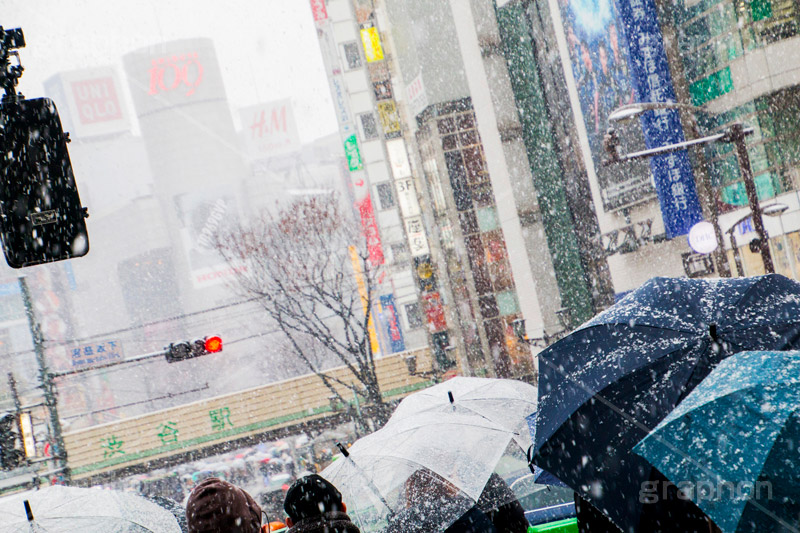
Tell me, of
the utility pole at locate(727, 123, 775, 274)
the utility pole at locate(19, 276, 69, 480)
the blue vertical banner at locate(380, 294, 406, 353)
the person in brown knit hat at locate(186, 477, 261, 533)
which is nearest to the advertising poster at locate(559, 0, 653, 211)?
the utility pole at locate(727, 123, 775, 274)

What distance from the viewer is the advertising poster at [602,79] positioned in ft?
53.0

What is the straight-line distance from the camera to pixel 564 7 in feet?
60.4

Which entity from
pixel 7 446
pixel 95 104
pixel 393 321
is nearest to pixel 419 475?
pixel 7 446

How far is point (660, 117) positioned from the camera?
15250mm

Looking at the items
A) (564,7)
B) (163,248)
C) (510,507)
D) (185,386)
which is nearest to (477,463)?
(510,507)

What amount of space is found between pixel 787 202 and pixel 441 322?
13.6 m

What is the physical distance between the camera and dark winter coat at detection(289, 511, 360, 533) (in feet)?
11.8

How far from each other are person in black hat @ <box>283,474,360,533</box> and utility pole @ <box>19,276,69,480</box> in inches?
485

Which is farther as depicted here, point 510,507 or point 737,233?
point 737,233

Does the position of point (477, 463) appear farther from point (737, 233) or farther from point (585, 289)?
point (585, 289)

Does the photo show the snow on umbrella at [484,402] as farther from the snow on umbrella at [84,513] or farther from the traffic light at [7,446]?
the traffic light at [7,446]

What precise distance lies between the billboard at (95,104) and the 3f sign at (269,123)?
18573 mm

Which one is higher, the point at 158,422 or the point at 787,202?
the point at 787,202

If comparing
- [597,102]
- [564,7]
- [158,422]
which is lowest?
[158,422]
